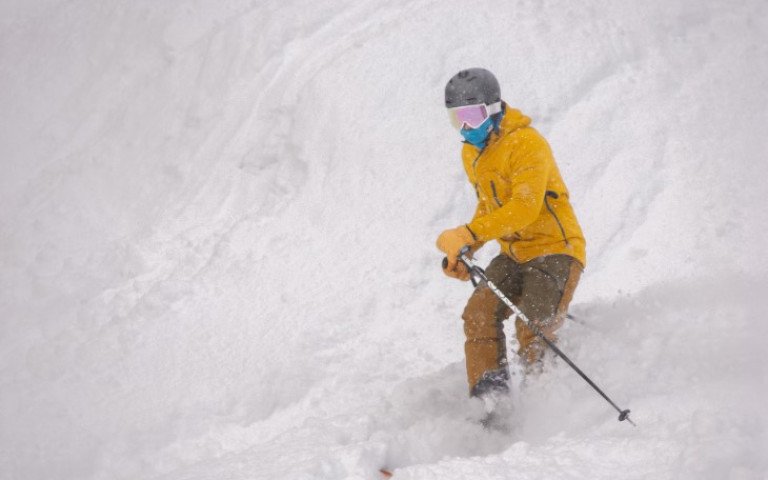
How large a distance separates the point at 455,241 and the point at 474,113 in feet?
2.54

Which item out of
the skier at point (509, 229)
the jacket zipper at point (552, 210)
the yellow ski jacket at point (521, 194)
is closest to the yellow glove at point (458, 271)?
the skier at point (509, 229)

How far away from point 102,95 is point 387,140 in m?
4.28

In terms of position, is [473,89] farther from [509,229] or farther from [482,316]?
[482,316]

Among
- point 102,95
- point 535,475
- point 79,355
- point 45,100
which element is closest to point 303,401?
point 79,355

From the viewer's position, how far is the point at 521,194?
3.85m

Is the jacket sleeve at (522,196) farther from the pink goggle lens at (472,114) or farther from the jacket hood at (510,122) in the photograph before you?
the pink goggle lens at (472,114)

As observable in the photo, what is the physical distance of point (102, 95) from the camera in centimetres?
941

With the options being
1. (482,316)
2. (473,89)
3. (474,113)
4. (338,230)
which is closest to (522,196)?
(474,113)

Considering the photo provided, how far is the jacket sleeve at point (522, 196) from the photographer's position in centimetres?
384

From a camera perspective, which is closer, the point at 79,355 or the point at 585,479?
the point at 585,479

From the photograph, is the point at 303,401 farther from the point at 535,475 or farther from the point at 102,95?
the point at 102,95

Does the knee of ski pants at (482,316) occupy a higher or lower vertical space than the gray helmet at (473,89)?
lower

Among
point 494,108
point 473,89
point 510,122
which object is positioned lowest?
point 510,122

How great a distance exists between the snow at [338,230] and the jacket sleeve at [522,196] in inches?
43.1
